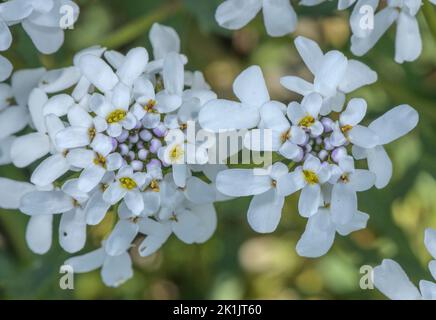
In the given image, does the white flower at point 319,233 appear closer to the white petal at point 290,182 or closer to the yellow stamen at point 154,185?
the white petal at point 290,182

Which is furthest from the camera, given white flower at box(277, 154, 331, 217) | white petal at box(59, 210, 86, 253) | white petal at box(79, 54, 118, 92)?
white petal at box(59, 210, 86, 253)

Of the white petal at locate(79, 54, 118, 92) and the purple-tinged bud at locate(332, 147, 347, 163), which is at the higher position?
the white petal at locate(79, 54, 118, 92)

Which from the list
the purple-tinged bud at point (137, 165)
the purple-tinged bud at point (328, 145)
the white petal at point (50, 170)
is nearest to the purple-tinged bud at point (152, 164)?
the purple-tinged bud at point (137, 165)

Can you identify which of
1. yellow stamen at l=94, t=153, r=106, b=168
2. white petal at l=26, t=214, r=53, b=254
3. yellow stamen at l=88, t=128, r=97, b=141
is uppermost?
yellow stamen at l=88, t=128, r=97, b=141

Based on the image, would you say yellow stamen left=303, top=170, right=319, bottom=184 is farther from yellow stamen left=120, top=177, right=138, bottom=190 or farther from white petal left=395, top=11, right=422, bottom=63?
white petal left=395, top=11, right=422, bottom=63

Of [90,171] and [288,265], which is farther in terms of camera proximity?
[288,265]

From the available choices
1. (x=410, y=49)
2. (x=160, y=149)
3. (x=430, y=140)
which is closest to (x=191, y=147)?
(x=160, y=149)

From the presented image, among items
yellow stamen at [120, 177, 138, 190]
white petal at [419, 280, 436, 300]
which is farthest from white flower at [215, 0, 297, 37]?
white petal at [419, 280, 436, 300]

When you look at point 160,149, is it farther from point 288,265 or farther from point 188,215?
point 288,265
